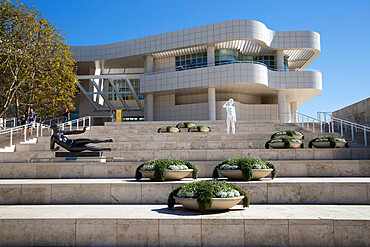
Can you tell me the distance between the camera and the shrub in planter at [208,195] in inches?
260

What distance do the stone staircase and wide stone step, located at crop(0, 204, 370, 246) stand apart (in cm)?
2

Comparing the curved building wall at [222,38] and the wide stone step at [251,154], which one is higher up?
the curved building wall at [222,38]

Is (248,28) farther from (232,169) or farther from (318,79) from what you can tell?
(232,169)

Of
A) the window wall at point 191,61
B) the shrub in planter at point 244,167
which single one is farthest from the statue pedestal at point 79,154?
the window wall at point 191,61

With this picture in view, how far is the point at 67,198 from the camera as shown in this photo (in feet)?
29.5

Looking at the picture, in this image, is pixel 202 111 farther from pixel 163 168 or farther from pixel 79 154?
pixel 163 168

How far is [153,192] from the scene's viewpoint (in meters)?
8.88

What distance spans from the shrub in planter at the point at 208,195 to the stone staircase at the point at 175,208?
0.20 m

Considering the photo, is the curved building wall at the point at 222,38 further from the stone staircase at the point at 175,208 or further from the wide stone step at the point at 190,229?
the wide stone step at the point at 190,229

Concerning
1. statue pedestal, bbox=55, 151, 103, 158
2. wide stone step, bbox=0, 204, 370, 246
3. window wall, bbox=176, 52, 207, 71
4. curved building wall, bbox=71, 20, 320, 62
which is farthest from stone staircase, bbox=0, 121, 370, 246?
window wall, bbox=176, 52, 207, 71

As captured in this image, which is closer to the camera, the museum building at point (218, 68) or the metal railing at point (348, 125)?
the metal railing at point (348, 125)

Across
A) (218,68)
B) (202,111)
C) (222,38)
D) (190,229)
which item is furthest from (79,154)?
(202,111)

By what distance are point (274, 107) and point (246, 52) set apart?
7.75m

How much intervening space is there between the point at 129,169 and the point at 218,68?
2613 centimetres
